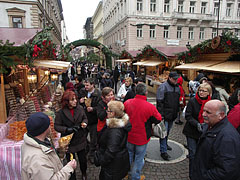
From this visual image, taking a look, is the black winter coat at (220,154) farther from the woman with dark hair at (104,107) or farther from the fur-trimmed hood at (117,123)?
the woman with dark hair at (104,107)

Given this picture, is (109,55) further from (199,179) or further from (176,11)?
(199,179)

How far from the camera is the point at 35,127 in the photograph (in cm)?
184

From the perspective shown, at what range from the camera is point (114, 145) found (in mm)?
2342

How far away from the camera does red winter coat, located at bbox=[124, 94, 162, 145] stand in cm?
307

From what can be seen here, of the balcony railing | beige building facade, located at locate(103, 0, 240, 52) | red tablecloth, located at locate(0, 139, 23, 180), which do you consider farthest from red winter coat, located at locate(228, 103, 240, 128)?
the balcony railing

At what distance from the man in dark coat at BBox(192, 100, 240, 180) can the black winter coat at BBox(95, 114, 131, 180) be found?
98 cm

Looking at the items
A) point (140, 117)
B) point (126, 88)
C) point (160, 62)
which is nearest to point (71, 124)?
point (140, 117)

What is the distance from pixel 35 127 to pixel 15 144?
203 cm

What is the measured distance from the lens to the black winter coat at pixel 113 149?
2.36 m

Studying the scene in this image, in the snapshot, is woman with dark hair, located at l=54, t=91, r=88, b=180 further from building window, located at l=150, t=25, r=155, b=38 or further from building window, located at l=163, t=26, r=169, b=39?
building window, located at l=163, t=26, r=169, b=39

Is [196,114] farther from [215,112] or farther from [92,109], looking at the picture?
[92,109]

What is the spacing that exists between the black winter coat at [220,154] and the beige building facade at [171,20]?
25.6m

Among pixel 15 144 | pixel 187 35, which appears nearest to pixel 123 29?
pixel 187 35

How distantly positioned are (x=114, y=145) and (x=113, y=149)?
0.06m
